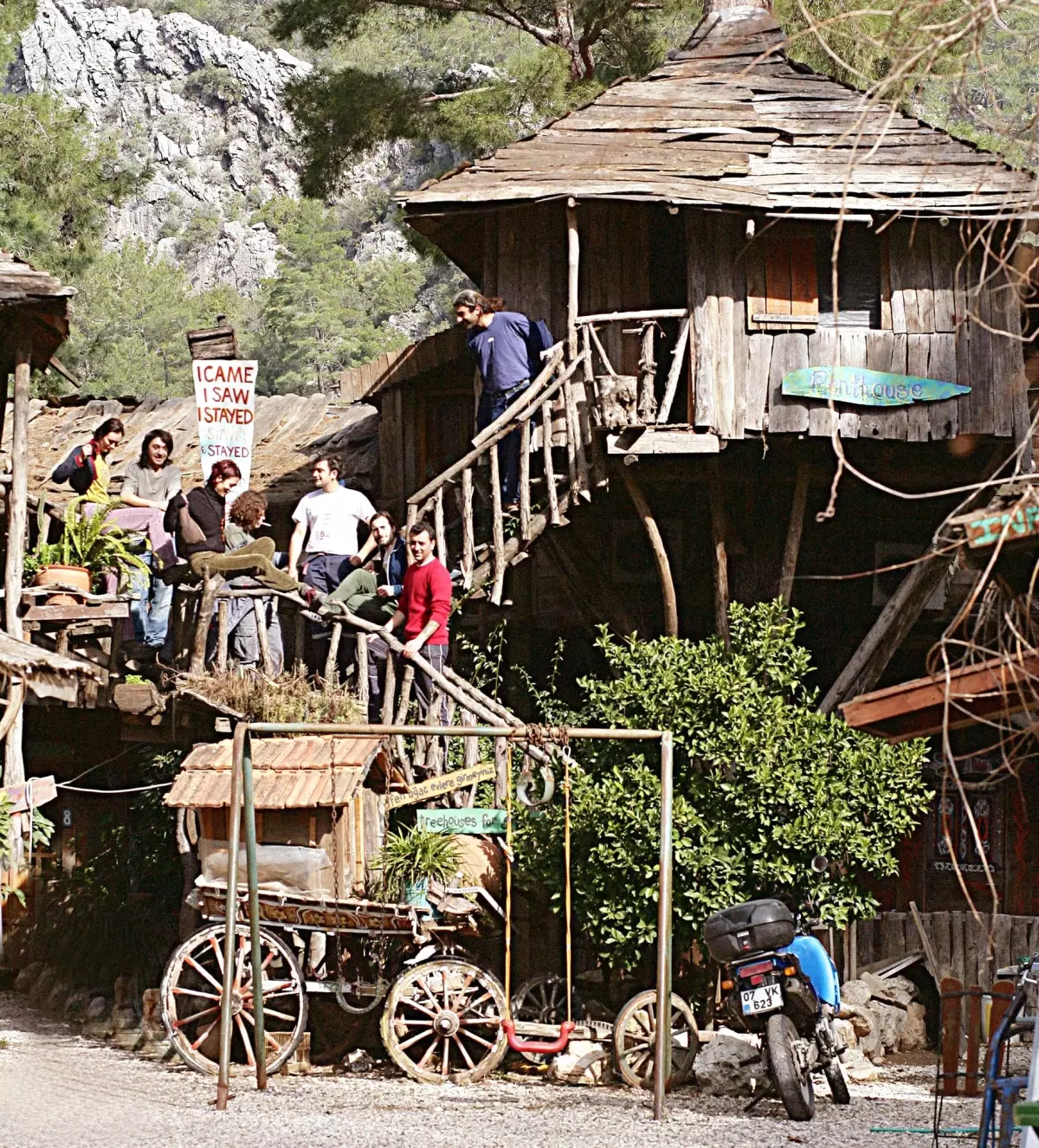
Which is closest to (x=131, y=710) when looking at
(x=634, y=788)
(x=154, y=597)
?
(x=154, y=597)

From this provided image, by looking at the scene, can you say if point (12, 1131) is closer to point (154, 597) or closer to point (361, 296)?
point (154, 597)

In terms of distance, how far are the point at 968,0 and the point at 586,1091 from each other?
9161 mm

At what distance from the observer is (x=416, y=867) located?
13.2m

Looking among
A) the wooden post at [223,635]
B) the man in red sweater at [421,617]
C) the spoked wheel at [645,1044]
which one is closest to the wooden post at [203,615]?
the wooden post at [223,635]

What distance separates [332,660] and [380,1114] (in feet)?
11.9

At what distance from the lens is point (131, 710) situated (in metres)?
14.8

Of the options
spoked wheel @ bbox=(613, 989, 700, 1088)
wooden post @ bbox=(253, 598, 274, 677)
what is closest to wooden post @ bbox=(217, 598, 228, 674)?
wooden post @ bbox=(253, 598, 274, 677)

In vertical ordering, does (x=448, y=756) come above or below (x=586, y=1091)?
above

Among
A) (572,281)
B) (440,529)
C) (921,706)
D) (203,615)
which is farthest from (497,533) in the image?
(921,706)

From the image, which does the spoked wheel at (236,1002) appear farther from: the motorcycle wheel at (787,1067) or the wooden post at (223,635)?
the motorcycle wheel at (787,1067)

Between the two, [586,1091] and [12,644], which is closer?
[586,1091]

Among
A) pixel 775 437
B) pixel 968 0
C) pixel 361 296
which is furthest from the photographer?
pixel 361 296

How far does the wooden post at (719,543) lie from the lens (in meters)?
16.7

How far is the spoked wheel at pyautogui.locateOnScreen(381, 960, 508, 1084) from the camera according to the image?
12930mm
